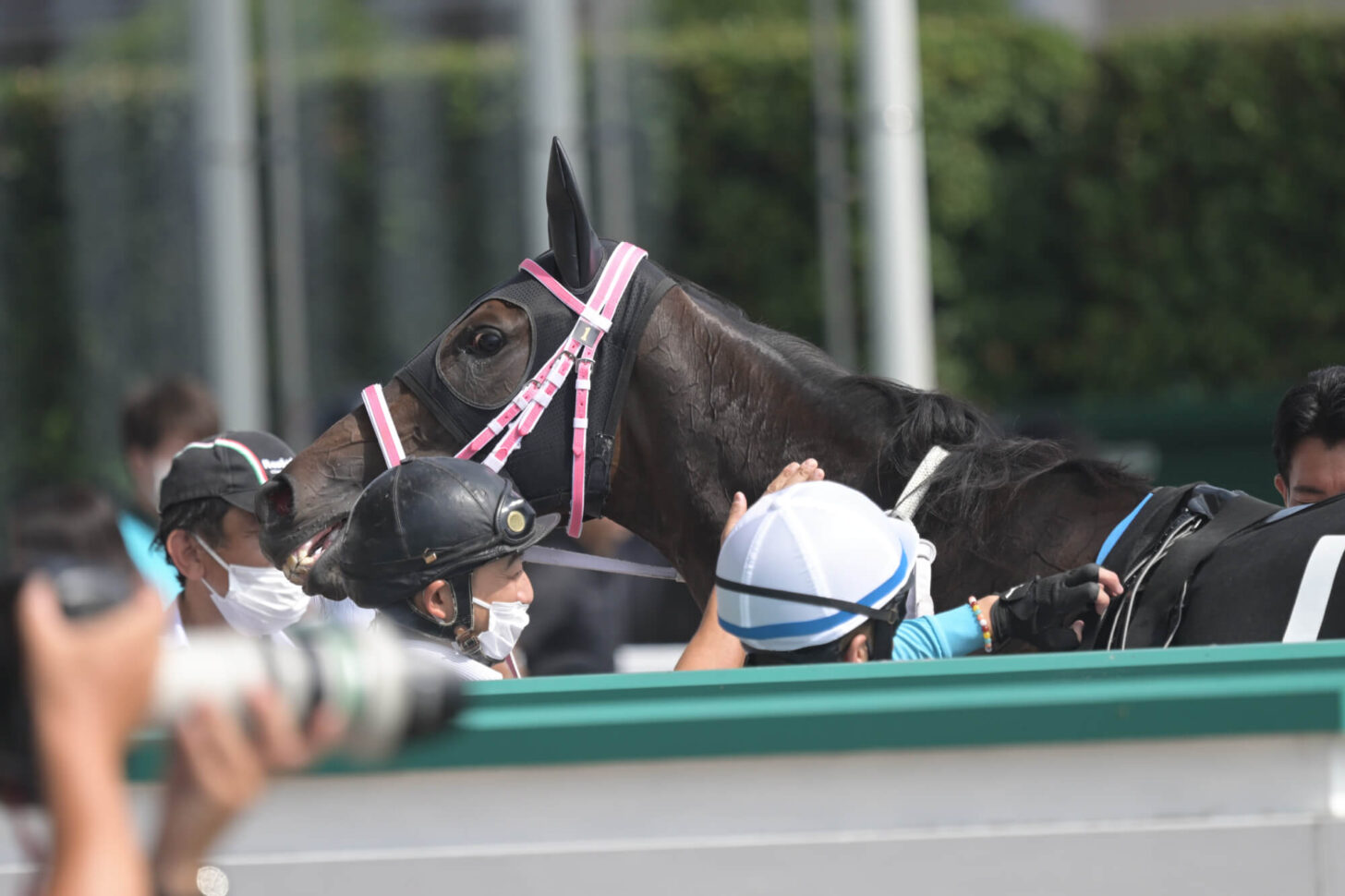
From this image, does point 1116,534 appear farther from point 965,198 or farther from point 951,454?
point 965,198

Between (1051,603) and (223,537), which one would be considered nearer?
(1051,603)

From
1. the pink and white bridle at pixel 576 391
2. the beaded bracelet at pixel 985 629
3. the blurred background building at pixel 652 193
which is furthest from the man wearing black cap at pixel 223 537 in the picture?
the blurred background building at pixel 652 193

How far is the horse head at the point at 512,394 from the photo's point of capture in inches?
121

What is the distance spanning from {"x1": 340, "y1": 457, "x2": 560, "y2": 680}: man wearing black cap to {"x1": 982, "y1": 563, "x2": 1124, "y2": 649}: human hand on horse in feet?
2.66

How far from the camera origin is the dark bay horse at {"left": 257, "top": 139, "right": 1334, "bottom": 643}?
296 centimetres

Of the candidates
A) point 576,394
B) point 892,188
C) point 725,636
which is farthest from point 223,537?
point 892,188

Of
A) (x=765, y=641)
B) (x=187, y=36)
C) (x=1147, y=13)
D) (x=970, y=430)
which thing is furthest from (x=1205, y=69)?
(x=765, y=641)

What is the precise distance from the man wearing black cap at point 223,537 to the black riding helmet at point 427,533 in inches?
34.0

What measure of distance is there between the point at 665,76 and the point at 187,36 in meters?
3.92

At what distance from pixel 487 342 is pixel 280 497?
1.64 ft

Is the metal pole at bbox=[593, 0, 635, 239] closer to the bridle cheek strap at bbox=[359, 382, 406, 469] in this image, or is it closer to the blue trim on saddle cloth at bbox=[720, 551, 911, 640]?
the bridle cheek strap at bbox=[359, 382, 406, 469]

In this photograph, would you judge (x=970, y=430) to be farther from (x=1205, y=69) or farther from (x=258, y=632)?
(x=1205, y=69)

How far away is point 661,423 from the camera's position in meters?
3.11

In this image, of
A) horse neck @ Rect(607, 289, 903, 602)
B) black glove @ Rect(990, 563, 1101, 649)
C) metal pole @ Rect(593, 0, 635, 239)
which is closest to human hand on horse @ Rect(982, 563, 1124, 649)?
black glove @ Rect(990, 563, 1101, 649)
